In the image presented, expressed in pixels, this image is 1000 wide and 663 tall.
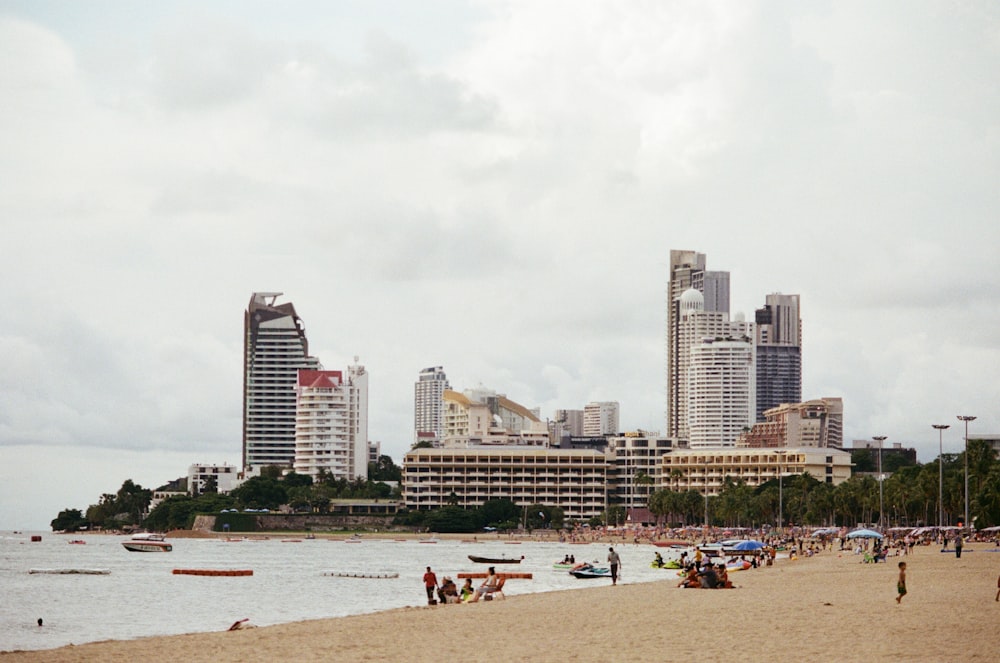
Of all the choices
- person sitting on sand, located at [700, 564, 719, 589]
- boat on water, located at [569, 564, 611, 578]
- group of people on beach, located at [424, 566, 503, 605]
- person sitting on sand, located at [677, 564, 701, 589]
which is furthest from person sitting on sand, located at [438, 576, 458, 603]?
boat on water, located at [569, 564, 611, 578]

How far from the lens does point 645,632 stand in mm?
37281

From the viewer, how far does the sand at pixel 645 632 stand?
3225 centimetres

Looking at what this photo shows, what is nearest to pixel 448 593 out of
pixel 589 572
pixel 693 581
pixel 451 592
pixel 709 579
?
pixel 451 592

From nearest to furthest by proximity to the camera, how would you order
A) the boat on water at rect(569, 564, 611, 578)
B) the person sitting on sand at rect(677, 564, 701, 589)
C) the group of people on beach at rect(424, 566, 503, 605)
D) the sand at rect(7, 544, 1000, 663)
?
the sand at rect(7, 544, 1000, 663) → the group of people on beach at rect(424, 566, 503, 605) → the person sitting on sand at rect(677, 564, 701, 589) → the boat on water at rect(569, 564, 611, 578)

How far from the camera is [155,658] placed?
35250 mm

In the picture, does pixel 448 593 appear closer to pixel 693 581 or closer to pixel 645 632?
pixel 693 581

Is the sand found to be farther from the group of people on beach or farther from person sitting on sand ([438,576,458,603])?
person sitting on sand ([438,576,458,603])

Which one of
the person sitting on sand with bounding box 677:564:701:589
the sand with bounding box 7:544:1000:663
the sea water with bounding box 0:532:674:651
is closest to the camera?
the sand with bounding box 7:544:1000:663

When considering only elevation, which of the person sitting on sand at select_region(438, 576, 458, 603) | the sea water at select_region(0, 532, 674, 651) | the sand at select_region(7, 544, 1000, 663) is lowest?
the sea water at select_region(0, 532, 674, 651)

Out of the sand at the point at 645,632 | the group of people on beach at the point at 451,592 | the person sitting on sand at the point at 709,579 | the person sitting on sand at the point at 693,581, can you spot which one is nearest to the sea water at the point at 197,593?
the group of people on beach at the point at 451,592

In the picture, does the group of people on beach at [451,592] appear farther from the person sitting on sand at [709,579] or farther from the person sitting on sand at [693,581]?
the person sitting on sand at [709,579]

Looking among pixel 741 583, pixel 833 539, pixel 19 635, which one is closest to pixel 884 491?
pixel 833 539

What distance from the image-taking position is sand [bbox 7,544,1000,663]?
3225 cm

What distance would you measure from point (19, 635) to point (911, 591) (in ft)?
115
